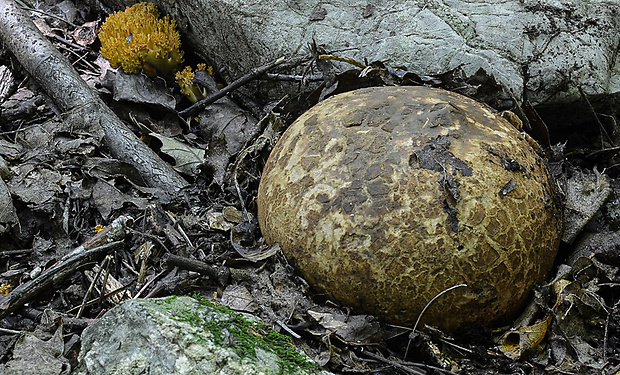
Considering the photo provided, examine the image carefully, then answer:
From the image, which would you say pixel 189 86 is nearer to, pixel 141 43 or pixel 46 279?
pixel 141 43

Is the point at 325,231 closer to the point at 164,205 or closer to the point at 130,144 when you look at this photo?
the point at 164,205

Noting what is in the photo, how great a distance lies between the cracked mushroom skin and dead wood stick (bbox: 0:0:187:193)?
132 cm

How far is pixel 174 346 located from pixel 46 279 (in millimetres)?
1079

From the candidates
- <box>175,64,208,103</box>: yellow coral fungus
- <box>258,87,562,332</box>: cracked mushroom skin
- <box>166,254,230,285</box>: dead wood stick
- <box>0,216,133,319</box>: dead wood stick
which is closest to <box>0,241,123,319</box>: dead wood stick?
<box>0,216,133,319</box>: dead wood stick

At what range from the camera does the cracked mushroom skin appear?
8.02ft

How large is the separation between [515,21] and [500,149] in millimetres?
1661

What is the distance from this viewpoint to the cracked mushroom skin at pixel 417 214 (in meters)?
2.44

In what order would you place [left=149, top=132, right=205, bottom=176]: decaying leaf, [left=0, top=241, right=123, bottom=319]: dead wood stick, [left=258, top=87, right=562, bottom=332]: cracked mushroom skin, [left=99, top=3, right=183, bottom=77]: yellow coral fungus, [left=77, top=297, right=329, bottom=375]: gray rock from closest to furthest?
1. [left=77, top=297, right=329, bottom=375]: gray rock
2. [left=258, top=87, right=562, bottom=332]: cracked mushroom skin
3. [left=0, top=241, right=123, bottom=319]: dead wood stick
4. [left=149, top=132, right=205, bottom=176]: decaying leaf
5. [left=99, top=3, right=183, bottom=77]: yellow coral fungus

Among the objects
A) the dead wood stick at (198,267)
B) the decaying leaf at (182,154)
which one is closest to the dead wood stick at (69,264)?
the dead wood stick at (198,267)

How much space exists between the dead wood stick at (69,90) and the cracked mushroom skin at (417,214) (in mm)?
1324

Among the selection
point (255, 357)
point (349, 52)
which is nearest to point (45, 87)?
point (349, 52)

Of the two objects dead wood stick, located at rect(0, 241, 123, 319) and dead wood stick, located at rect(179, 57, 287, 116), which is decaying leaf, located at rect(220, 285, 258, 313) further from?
dead wood stick, located at rect(179, 57, 287, 116)

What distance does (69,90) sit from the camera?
4250 mm

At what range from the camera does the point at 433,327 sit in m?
2.52
